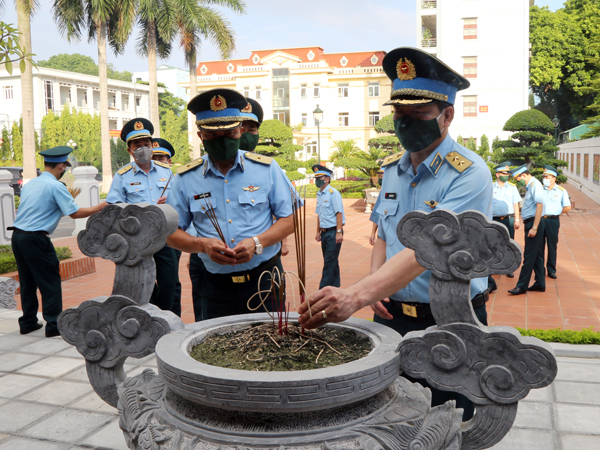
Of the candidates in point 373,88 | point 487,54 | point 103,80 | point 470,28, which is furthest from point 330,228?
point 373,88

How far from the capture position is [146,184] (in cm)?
527

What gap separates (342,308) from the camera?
1.76m

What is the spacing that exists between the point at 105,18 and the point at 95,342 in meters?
21.2

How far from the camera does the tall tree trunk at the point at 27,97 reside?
51.6 ft

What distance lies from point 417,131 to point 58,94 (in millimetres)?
44034

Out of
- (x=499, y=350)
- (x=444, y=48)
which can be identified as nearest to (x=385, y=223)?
(x=499, y=350)

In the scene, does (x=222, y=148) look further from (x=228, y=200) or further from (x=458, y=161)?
(x=458, y=161)

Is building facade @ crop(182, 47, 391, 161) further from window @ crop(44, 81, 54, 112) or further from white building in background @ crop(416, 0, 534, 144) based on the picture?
window @ crop(44, 81, 54, 112)

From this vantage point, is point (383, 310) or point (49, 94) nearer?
point (383, 310)

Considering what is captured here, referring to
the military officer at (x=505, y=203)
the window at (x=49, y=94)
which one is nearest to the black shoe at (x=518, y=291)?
the military officer at (x=505, y=203)

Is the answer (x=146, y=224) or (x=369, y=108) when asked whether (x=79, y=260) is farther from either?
(x=369, y=108)

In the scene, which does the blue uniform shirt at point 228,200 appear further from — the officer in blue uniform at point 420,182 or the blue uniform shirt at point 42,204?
the blue uniform shirt at point 42,204

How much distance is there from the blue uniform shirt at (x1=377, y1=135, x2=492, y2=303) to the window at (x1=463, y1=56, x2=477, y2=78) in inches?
1169

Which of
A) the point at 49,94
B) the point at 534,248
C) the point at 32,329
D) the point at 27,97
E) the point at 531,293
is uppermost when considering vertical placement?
the point at 49,94
